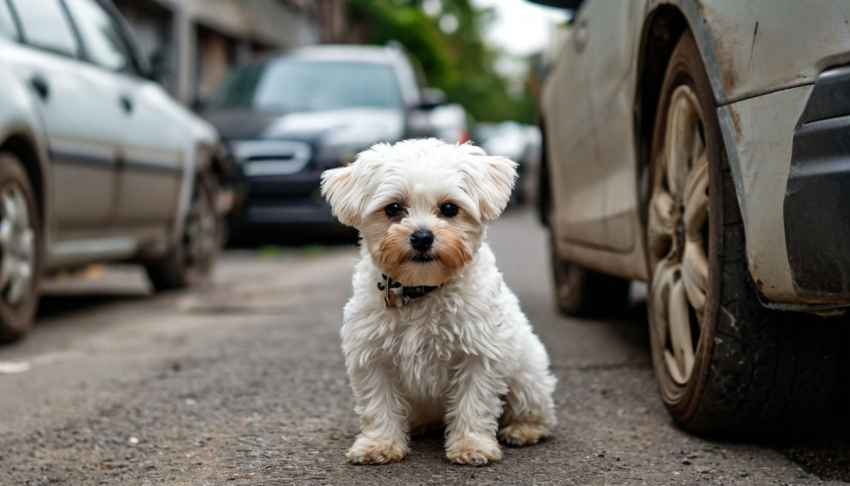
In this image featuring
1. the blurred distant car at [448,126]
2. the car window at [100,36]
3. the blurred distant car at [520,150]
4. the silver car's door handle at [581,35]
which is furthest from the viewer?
the blurred distant car at [520,150]

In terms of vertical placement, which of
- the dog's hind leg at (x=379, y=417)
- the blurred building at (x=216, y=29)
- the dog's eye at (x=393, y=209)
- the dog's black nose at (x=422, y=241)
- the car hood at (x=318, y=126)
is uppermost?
the blurred building at (x=216, y=29)

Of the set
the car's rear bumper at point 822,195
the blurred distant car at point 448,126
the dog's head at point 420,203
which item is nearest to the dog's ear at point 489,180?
the dog's head at point 420,203

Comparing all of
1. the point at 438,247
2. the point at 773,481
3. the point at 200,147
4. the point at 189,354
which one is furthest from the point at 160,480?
the point at 200,147

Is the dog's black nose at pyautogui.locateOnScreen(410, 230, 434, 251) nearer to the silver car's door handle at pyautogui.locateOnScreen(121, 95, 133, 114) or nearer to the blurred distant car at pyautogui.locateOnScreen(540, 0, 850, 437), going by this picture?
the blurred distant car at pyautogui.locateOnScreen(540, 0, 850, 437)

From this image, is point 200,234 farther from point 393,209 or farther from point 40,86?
point 393,209

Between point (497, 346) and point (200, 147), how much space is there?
5517 millimetres

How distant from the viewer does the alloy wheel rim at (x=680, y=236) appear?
10.2 feet

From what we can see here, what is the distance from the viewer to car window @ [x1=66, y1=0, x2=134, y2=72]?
639 centimetres

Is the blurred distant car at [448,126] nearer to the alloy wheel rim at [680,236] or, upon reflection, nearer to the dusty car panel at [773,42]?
the alloy wheel rim at [680,236]

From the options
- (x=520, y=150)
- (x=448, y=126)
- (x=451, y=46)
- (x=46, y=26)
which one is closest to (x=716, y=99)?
(x=46, y=26)

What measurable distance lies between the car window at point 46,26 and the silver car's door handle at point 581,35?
2954 millimetres

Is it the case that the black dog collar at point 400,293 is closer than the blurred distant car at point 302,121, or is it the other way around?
the black dog collar at point 400,293

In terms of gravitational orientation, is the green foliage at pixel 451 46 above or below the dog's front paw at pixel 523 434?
above

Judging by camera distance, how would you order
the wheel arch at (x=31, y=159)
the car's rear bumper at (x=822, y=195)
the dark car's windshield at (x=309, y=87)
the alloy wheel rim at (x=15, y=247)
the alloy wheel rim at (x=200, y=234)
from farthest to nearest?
the dark car's windshield at (x=309, y=87), the alloy wheel rim at (x=200, y=234), the wheel arch at (x=31, y=159), the alloy wheel rim at (x=15, y=247), the car's rear bumper at (x=822, y=195)
